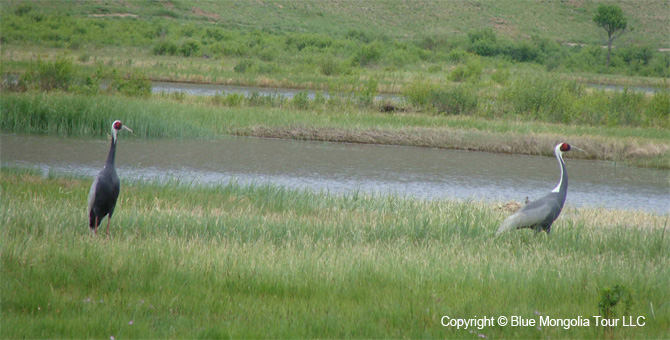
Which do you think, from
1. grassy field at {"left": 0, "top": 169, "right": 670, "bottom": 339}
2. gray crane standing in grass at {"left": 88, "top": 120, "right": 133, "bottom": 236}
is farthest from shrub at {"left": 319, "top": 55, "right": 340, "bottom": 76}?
gray crane standing in grass at {"left": 88, "top": 120, "right": 133, "bottom": 236}

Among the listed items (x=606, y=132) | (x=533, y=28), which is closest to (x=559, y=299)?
(x=606, y=132)

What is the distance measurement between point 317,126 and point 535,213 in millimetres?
15964

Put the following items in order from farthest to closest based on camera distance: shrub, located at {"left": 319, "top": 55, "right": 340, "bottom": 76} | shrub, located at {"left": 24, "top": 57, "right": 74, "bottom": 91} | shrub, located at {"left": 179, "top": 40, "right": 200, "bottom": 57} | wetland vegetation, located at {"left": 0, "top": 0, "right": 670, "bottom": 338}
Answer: shrub, located at {"left": 179, "top": 40, "right": 200, "bottom": 57} < shrub, located at {"left": 319, "top": 55, "right": 340, "bottom": 76} < shrub, located at {"left": 24, "top": 57, "right": 74, "bottom": 91} < wetland vegetation, located at {"left": 0, "top": 0, "right": 670, "bottom": 338}

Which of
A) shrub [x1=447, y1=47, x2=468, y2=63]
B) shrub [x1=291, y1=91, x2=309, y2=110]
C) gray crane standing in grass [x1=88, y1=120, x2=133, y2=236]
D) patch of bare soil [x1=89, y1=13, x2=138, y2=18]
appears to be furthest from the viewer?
patch of bare soil [x1=89, y1=13, x2=138, y2=18]

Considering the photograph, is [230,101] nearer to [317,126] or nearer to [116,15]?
[317,126]

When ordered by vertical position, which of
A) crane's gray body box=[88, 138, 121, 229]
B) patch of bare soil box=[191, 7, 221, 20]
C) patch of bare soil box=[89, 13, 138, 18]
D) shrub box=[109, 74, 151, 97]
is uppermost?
crane's gray body box=[88, 138, 121, 229]

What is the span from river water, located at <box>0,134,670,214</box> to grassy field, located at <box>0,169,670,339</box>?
19.8 feet

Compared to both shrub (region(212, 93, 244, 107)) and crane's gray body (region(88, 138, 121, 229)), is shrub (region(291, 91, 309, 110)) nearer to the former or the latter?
shrub (region(212, 93, 244, 107))

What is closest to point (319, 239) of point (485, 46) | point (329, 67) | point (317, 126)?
point (317, 126)

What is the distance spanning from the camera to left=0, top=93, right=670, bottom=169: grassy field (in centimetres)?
2059

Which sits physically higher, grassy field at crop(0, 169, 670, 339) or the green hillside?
grassy field at crop(0, 169, 670, 339)

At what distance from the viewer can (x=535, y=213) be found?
8.39 metres

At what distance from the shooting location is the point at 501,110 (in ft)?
93.0

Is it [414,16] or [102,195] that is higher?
[102,195]
